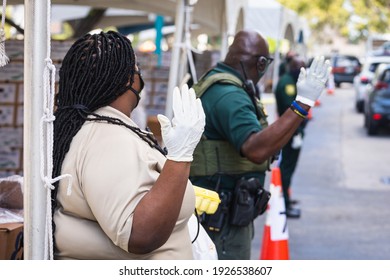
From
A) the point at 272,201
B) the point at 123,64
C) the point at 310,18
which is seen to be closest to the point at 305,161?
the point at 272,201

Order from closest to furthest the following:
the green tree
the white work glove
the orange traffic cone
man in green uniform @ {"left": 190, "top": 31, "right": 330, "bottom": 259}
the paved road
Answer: the white work glove → man in green uniform @ {"left": 190, "top": 31, "right": 330, "bottom": 259} → the orange traffic cone → the paved road → the green tree

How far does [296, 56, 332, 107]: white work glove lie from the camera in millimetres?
3746

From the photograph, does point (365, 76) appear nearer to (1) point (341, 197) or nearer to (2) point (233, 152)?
(1) point (341, 197)

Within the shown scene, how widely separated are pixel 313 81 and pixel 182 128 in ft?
4.88

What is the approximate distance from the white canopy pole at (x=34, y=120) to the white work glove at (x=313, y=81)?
1.71 m

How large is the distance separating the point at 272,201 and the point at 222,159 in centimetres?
216

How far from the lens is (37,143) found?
2.35 m

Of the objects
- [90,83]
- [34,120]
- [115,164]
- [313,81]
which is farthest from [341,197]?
[34,120]

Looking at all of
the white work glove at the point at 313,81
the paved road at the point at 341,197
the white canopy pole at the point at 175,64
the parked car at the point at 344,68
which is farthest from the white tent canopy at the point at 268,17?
the parked car at the point at 344,68

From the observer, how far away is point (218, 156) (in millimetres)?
4242

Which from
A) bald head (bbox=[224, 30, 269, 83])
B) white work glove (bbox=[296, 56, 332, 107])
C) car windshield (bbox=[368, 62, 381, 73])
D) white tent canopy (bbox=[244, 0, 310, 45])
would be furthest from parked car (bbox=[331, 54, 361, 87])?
white work glove (bbox=[296, 56, 332, 107])

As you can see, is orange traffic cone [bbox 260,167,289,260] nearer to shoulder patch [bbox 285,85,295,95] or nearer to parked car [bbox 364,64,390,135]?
shoulder patch [bbox 285,85,295,95]
